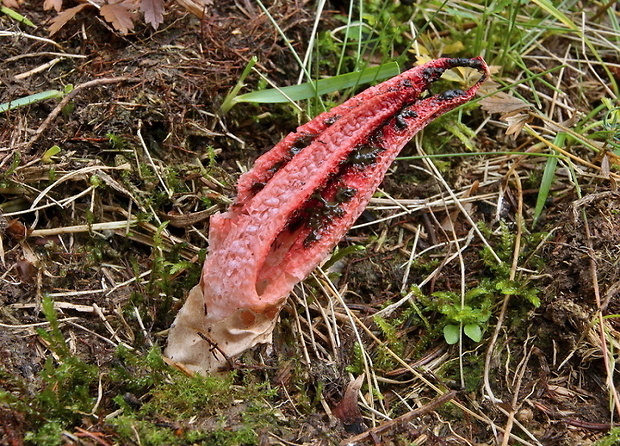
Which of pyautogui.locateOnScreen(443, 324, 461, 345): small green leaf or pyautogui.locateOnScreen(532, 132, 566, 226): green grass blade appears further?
pyautogui.locateOnScreen(532, 132, 566, 226): green grass blade

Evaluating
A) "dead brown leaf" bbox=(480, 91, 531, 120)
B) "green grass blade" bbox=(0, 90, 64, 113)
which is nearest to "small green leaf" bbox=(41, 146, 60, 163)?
"green grass blade" bbox=(0, 90, 64, 113)

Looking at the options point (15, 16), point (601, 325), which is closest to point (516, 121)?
point (601, 325)

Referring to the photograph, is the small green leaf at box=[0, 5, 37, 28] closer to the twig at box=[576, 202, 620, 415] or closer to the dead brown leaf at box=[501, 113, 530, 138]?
the dead brown leaf at box=[501, 113, 530, 138]

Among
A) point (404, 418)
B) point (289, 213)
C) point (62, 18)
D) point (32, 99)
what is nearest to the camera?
point (289, 213)

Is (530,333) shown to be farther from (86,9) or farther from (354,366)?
(86,9)

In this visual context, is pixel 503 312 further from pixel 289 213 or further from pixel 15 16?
pixel 15 16
